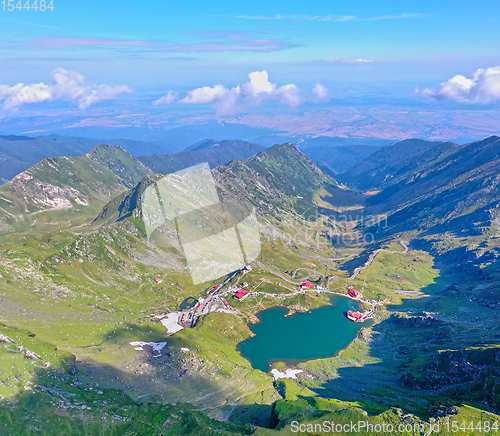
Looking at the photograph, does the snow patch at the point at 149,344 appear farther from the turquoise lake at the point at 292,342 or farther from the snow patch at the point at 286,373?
the snow patch at the point at 286,373

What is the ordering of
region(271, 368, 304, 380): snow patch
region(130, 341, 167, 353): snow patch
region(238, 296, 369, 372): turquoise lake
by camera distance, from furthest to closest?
region(238, 296, 369, 372): turquoise lake, region(130, 341, 167, 353): snow patch, region(271, 368, 304, 380): snow patch

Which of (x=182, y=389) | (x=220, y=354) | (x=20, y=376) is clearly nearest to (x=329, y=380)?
(x=220, y=354)

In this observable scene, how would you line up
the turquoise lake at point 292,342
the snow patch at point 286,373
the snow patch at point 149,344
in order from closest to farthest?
the snow patch at point 286,373 → the snow patch at point 149,344 → the turquoise lake at point 292,342

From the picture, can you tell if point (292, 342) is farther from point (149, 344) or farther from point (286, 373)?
point (149, 344)

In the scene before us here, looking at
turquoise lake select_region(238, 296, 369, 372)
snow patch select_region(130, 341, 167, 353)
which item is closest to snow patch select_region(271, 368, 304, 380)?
turquoise lake select_region(238, 296, 369, 372)

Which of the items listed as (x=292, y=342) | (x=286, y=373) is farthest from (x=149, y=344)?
(x=292, y=342)

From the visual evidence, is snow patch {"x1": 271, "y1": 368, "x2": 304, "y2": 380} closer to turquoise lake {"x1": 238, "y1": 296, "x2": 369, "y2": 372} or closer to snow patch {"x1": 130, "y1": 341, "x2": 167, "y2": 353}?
turquoise lake {"x1": 238, "y1": 296, "x2": 369, "y2": 372}

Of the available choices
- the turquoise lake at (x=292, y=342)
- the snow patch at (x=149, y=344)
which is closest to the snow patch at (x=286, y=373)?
the turquoise lake at (x=292, y=342)

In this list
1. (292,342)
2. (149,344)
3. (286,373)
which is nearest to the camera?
(286,373)

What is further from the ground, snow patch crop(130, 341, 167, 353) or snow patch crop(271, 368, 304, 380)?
snow patch crop(130, 341, 167, 353)

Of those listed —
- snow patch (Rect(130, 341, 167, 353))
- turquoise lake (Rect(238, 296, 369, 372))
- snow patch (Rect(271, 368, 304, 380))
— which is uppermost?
snow patch (Rect(130, 341, 167, 353))

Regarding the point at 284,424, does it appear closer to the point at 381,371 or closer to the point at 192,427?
the point at 192,427
